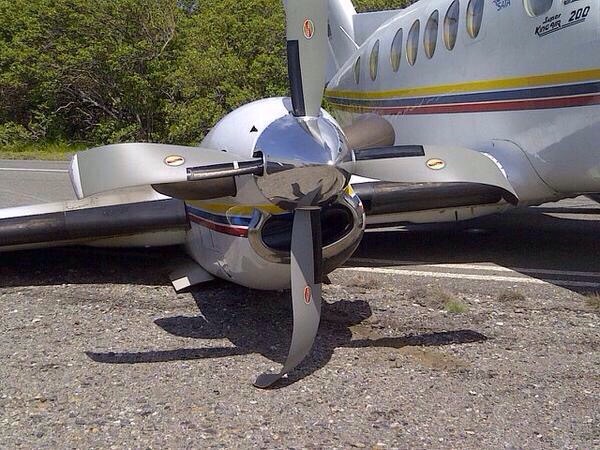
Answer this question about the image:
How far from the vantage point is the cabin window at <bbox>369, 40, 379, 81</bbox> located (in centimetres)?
1136

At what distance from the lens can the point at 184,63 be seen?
26.0 metres

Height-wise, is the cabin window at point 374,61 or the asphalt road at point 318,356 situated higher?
the cabin window at point 374,61

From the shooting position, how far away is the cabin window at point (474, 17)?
8.52 m

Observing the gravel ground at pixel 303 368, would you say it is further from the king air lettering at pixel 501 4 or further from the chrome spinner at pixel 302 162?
the king air lettering at pixel 501 4

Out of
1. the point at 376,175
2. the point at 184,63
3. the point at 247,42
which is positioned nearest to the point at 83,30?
the point at 184,63

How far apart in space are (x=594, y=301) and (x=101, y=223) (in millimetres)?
4336

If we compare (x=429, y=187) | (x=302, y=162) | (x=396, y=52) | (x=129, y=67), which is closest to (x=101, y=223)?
(x=302, y=162)

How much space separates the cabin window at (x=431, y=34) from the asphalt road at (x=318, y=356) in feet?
8.22

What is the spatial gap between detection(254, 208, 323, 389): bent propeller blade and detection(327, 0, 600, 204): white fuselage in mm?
3153

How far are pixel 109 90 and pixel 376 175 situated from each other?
23170mm

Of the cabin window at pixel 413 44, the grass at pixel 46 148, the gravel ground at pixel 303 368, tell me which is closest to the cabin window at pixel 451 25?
the cabin window at pixel 413 44

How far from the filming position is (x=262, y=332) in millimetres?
6078

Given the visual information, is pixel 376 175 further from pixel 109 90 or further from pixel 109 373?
pixel 109 90

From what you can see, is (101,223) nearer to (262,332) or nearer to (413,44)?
(262,332)
